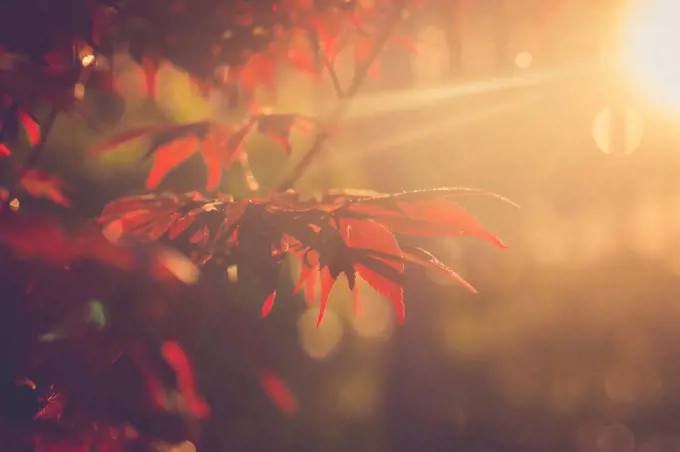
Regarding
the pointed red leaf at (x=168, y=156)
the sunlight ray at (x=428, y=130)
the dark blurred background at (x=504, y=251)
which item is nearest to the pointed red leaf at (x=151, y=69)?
the pointed red leaf at (x=168, y=156)

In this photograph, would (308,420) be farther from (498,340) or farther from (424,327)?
(498,340)

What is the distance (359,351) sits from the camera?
13.3ft

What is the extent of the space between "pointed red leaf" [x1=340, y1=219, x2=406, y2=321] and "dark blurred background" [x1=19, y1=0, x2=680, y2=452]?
1861 millimetres

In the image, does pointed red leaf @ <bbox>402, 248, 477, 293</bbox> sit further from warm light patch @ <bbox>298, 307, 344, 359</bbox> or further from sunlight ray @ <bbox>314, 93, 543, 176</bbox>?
warm light patch @ <bbox>298, 307, 344, 359</bbox>

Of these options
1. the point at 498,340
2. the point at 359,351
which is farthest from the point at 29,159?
the point at 498,340

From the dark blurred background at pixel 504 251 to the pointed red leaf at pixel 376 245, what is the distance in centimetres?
186

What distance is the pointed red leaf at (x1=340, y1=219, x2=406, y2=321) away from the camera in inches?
38.9

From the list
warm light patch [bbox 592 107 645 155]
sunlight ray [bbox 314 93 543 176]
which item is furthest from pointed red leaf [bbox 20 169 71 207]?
warm light patch [bbox 592 107 645 155]

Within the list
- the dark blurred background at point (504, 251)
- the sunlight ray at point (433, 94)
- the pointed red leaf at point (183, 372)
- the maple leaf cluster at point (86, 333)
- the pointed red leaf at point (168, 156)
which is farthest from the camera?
the sunlight ray at point (433, 94)

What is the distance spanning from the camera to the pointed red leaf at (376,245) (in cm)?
99

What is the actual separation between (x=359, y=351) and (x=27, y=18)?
127 inches

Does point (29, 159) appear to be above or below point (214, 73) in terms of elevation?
below

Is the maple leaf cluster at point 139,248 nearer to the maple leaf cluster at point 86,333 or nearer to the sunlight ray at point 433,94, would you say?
the maple leaf cluster at point 86,333

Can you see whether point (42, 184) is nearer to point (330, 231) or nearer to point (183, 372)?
point (183, 372)
